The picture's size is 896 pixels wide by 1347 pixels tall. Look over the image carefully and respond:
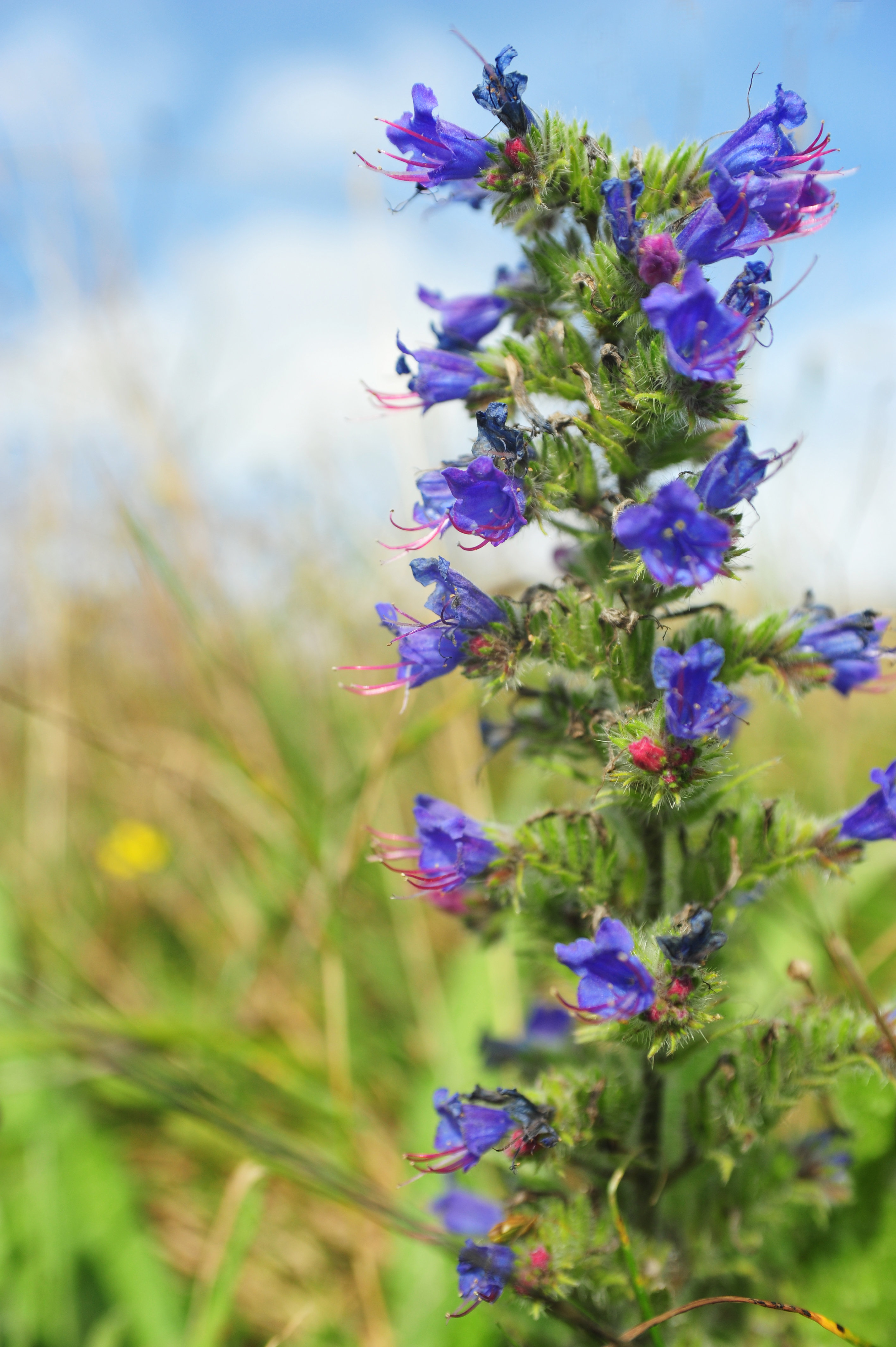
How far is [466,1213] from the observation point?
280 cm

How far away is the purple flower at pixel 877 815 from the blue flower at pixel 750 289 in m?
1.06

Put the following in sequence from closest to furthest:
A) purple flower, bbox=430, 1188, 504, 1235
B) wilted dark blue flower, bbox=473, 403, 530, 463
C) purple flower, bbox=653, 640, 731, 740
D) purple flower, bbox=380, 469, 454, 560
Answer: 1. purple flower, bbox=653, 640, 731, 740
2. wilted dark blue flower, bbox=473, 403, 530, 463
3. purple flower, bbox=380, 469, 454, 560
4. purple flower, bbox=430, 1188, 504, 1235

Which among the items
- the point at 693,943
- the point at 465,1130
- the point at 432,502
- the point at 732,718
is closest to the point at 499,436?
the point at 432,502

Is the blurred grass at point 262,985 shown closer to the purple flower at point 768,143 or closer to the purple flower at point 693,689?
the purple flower at point 693,689

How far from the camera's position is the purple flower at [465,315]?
239 cm

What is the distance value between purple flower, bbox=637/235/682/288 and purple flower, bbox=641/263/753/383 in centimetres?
6

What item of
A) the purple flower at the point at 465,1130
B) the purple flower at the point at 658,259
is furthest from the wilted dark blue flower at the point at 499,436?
the purple flower at the point at 465,1130

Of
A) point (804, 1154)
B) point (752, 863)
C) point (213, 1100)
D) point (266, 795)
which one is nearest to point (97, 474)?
point (266, 795)

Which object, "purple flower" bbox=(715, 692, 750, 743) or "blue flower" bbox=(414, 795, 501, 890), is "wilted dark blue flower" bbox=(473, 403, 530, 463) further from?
"blue flower" bbox=(414, 795, 501, 890)

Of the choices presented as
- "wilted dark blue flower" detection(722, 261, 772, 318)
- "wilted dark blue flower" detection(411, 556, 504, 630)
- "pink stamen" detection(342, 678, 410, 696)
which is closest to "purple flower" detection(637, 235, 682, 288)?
"wilted dark blue flower" detection(722, 261, 772, 318)

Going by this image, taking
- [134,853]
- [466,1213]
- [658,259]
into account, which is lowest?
[134,853]

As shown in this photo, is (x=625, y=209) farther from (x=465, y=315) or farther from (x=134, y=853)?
(x=134, y=853)

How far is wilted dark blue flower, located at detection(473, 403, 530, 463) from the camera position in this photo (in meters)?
1.99

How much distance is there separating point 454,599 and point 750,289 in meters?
0.93
